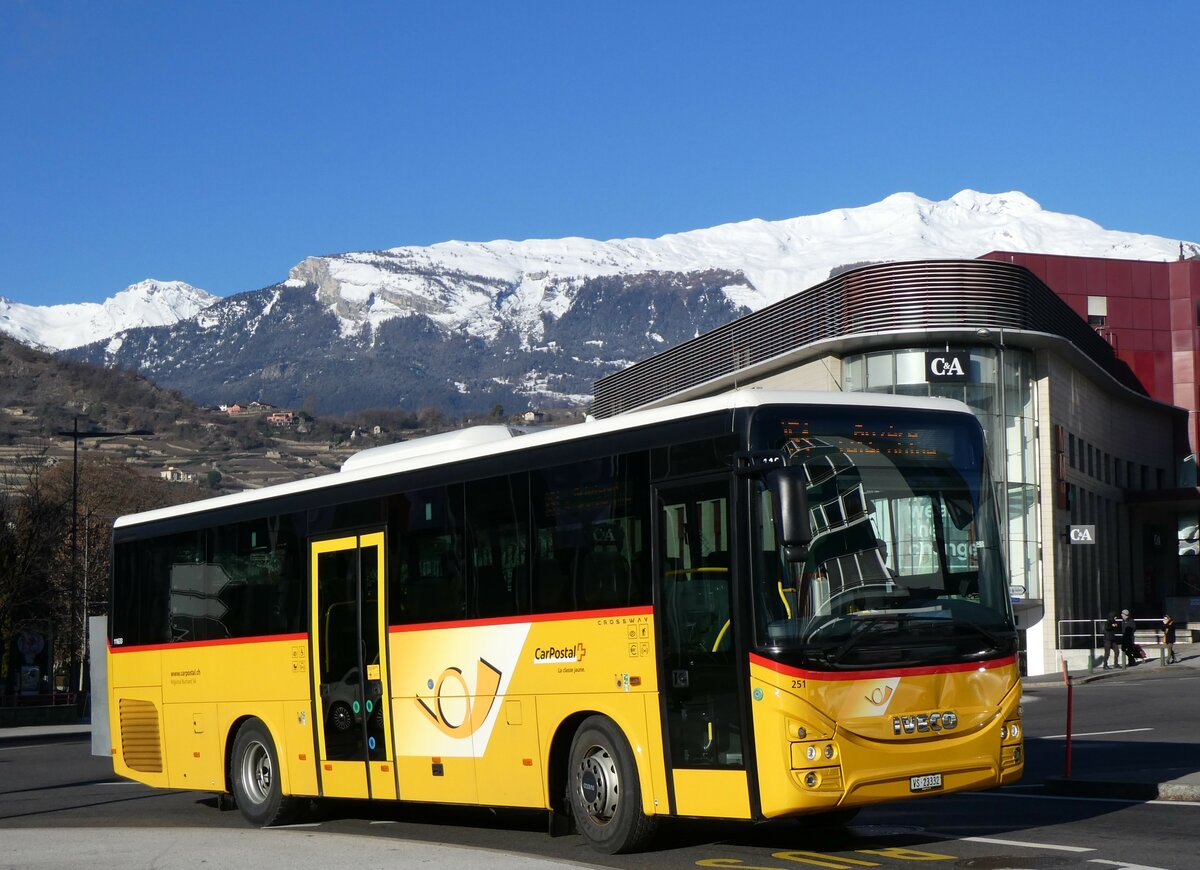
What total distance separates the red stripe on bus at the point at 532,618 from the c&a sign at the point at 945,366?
1397 inches

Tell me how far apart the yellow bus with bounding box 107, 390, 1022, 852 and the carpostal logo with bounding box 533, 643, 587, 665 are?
0.03 m

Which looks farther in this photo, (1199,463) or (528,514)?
(1199,463)

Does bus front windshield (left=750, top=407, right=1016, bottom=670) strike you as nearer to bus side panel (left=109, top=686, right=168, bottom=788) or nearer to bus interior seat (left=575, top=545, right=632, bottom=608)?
bus interior seat (left=575, top=545, right=632, bottom=608)

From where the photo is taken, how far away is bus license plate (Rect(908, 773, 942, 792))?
35.0 feet

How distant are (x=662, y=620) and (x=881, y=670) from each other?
1.55 m

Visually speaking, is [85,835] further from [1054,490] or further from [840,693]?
[1054,490]

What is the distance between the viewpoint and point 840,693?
34.3 feet

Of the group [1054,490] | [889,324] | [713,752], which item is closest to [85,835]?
[713,752]

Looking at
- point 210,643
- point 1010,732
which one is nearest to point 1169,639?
point 210,643

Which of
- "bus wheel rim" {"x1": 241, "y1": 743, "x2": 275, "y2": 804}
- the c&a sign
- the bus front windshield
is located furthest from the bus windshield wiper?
the c&a sign

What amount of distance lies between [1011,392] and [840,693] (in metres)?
40.4

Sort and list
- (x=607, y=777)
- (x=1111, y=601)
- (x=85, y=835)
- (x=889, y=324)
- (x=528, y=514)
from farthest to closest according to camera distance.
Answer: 1. (x=1111, y=601)
2. (x=889, y=324)
3. (x=85, y=835)
4. (x=528, y=514)
5. (x=607, y=777)

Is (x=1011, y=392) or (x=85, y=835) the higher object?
(x=1011, y=392)

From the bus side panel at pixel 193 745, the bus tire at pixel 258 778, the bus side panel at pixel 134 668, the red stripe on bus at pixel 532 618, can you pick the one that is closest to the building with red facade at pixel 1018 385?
the bus side panel at pixel 134 668
